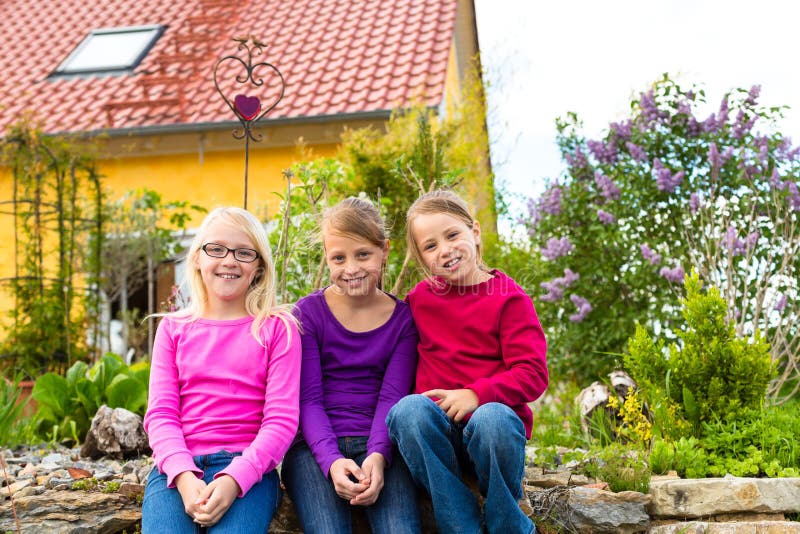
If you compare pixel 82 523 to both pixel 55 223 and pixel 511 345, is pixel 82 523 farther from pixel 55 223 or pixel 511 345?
pixel 55 223

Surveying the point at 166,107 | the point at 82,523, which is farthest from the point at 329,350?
the point at 166,107

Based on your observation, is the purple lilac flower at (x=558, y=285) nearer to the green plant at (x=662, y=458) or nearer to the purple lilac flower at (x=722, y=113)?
the purple lilac flower at (x=722, y=113)

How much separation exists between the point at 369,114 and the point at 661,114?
118 inches

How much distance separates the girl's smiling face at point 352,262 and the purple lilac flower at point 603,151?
353 cm

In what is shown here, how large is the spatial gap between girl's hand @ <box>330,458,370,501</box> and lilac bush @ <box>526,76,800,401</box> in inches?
126

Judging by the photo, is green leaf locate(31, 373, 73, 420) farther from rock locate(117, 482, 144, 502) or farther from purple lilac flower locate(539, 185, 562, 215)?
purple lilac flower locate(539, 185, 562, 215)

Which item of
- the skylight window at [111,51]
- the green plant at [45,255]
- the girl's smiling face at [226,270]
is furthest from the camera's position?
the skylight window at [111,51]

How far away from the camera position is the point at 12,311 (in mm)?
7184

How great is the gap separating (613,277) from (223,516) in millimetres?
3897

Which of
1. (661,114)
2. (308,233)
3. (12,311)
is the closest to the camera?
(308,233)

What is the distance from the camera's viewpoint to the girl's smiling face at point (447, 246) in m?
2.81

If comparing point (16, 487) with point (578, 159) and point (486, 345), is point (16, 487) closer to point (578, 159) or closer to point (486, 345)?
point (486, 345)

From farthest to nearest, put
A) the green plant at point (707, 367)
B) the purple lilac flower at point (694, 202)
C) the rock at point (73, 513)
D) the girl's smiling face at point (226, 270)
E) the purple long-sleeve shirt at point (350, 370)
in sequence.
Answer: the purple lilac flower at point (694, 202), the green plant at point (707, 367), the rock at point (73, 513), the girl's smiling face at point (226, 270), the purple long-sleeve shirt at point (350, 370)

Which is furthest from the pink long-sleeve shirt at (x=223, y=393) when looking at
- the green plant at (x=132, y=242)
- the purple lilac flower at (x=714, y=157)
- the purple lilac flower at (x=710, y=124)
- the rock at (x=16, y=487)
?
the green plant at (x=132, y=242)
